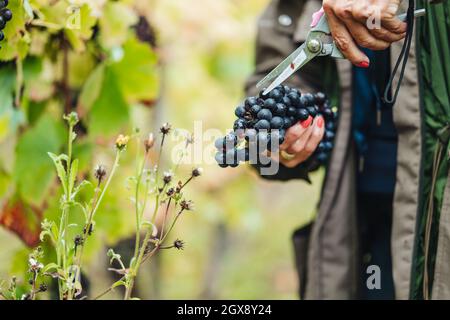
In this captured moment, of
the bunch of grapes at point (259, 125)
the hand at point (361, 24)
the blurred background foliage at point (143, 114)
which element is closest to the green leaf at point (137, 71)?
the blurred background foliage at point (143, 114)

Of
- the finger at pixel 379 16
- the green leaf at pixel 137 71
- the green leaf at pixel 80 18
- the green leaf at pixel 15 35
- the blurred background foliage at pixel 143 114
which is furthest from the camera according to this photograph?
the green leaf at pixel 137 71

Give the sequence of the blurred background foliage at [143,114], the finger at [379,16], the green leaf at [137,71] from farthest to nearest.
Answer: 1. the green leaf at [137,71]
2. the blurred background foliage at [143,114]
3. the finger at [379,16]

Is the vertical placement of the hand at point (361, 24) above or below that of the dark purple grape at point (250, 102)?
above

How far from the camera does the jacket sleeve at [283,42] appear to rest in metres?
1.67

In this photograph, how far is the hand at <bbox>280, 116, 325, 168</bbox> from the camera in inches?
47.8

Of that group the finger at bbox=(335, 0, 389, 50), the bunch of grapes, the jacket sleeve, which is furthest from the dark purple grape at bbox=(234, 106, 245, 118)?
the jacket sleeve

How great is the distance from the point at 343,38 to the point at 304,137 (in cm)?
26

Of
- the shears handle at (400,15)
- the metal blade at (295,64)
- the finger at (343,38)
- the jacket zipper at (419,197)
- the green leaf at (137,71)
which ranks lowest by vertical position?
the jacket zipper at (419,197)

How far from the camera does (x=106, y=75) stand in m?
1.71

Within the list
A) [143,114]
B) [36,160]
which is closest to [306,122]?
[36,160]

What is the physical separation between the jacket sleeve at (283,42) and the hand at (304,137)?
1.11ft

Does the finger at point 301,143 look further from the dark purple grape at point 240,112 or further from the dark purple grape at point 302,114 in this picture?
the dark purple grape at point 240,112
